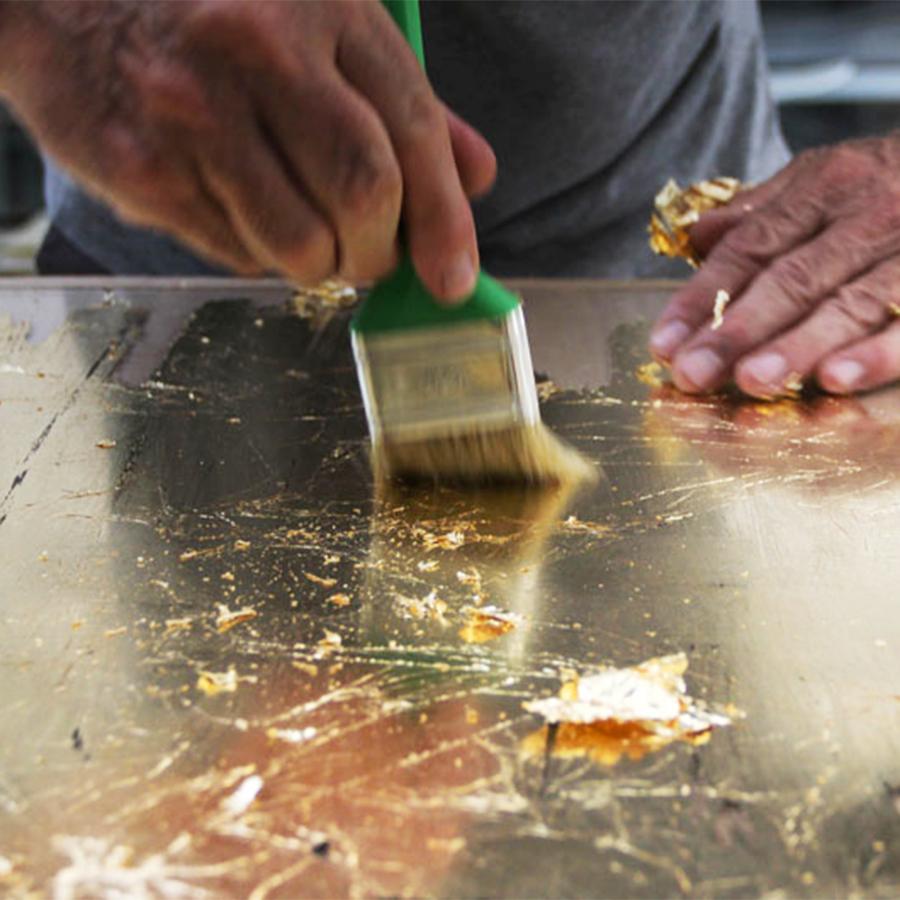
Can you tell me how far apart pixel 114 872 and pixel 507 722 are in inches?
8.6

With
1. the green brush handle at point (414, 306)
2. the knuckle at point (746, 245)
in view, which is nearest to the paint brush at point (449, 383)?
the green brush handle at point (414, 306)

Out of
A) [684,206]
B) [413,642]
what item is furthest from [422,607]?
[684,206]

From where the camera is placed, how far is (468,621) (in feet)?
2.49

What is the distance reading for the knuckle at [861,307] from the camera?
46.9 inches

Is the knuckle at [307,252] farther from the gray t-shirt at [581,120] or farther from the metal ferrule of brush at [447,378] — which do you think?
the gray t-shirt at [581,120]

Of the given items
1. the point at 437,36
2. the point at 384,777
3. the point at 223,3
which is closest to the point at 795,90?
the point at 437,36

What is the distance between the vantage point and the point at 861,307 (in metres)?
1.20

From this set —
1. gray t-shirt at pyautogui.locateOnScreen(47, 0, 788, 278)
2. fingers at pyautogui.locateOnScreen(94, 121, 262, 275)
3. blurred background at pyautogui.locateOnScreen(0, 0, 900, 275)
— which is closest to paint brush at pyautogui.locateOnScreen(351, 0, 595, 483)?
fingers at pyautogui.locateOnScreen(94, 121, 262, 275)

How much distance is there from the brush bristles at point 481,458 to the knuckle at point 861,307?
39 centimetres

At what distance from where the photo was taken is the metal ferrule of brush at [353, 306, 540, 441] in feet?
2.90

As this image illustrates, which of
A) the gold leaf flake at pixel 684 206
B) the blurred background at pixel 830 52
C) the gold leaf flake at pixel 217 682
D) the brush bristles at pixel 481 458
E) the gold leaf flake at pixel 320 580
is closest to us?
the gold leaf flake at pixel 217 682

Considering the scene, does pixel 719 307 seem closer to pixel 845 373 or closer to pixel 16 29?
pixel 845 373

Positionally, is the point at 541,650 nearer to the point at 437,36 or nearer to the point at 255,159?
the point at 255,159

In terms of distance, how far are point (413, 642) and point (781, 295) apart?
0.66 meters
